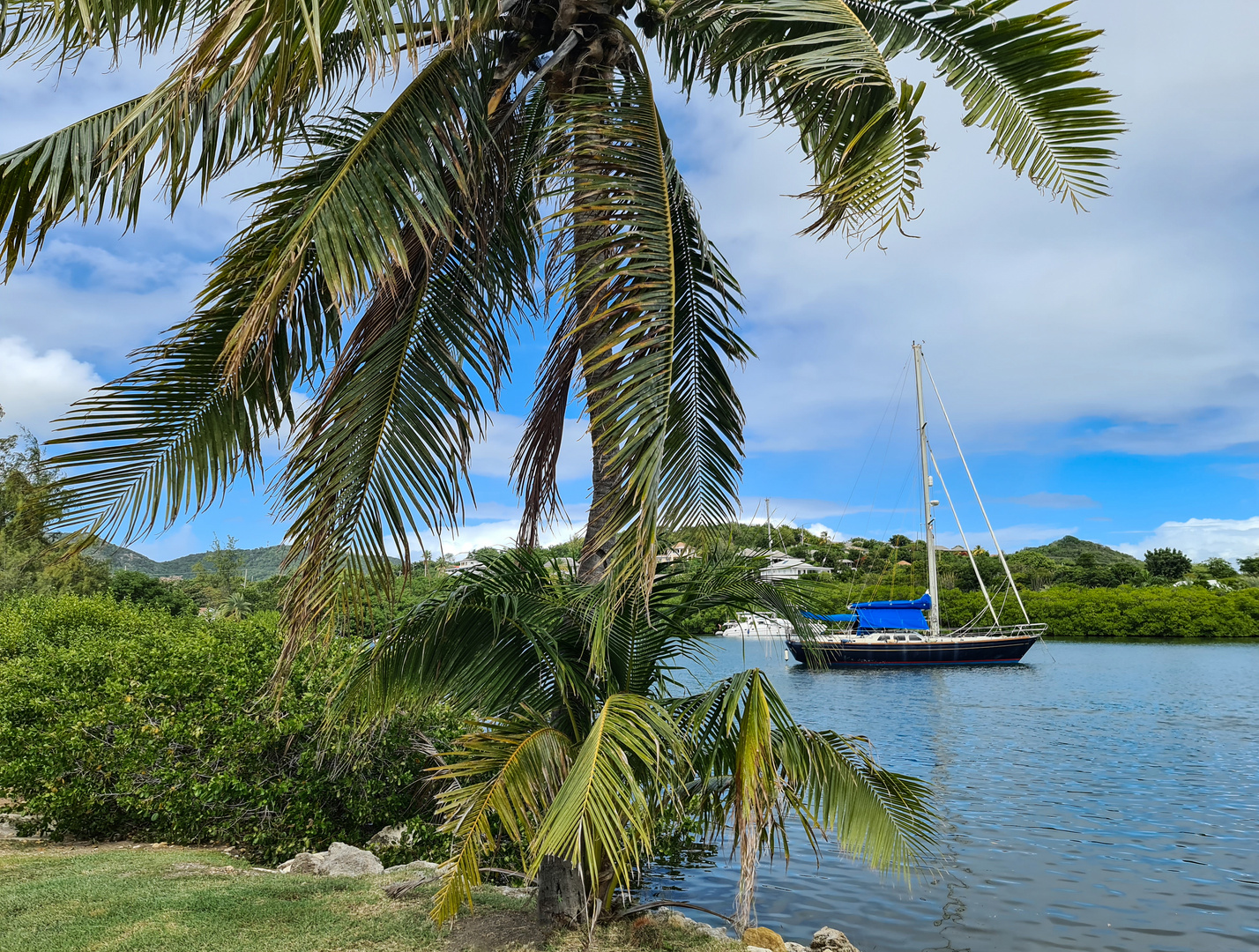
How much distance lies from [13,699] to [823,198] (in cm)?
949

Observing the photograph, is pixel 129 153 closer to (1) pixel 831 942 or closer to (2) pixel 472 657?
(2) pixel 472 657

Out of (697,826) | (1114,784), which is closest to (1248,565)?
(1114,784)

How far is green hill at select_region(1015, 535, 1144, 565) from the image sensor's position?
6444cm

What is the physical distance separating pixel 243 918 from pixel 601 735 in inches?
125

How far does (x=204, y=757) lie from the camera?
8336 millimetres

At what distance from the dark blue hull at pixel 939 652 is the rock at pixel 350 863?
1220 inches

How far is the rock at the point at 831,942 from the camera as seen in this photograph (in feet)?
24.0

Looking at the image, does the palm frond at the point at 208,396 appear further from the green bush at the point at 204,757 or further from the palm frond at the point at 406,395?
the green bush at the point at 204,757

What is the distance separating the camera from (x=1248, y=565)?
60.7 m

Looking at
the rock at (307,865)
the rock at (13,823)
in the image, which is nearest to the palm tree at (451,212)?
the rock at (307,865)

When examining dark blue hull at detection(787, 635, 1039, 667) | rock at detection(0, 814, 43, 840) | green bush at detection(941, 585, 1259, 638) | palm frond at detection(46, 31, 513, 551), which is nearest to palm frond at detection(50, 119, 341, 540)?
palm frond at detection(46, 31, 513, 551)

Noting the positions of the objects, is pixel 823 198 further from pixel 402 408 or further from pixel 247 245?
pixel 247 245

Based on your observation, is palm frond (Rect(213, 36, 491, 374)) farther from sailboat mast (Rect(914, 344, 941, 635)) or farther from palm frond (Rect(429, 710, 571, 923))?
sailboat mast (Rect(914, 344, 941, 635))

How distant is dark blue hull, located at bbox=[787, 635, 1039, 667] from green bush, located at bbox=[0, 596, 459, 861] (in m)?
30.4
